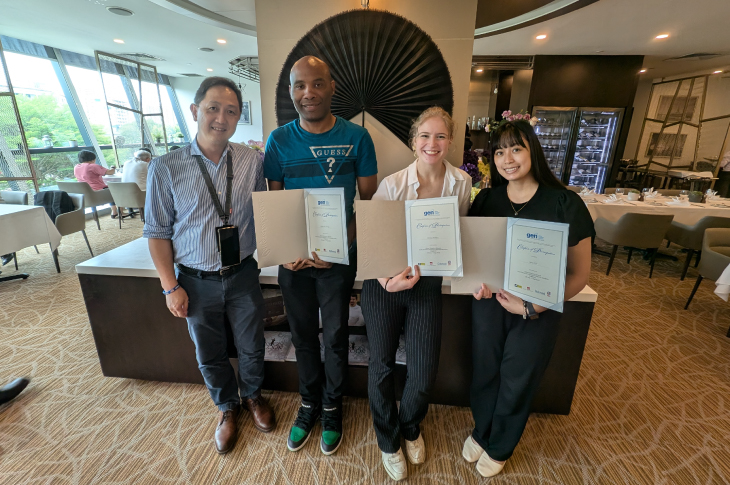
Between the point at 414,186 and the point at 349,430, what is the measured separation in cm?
135

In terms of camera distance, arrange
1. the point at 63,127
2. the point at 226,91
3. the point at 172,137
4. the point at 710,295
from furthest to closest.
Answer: the point at 172,137 < the point at 63,127 < the point at 710,295 < the point at 226,91

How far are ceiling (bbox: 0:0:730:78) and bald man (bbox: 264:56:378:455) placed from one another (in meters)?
2.32

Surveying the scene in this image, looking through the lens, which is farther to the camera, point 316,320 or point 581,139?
point 581,139

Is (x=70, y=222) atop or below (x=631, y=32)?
below

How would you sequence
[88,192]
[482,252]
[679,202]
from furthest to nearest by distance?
[88,192], [679,202], [482,252]

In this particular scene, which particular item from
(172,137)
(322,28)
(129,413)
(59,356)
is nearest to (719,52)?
(322,28)

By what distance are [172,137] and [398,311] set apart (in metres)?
12.3

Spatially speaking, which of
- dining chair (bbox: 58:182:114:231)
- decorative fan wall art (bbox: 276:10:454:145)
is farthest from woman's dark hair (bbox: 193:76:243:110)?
dining chair (bbox: 58:182:114:231)

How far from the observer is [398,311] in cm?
141

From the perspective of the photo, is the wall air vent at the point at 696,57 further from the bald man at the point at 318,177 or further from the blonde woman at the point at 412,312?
the bald man at the point at 318,177

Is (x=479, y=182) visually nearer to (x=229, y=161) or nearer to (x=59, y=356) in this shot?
(x=229, y=161)

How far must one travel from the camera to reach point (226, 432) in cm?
169

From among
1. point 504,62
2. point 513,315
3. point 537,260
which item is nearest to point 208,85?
point 537,260

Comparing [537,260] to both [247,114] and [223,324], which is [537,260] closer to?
[223,324]
